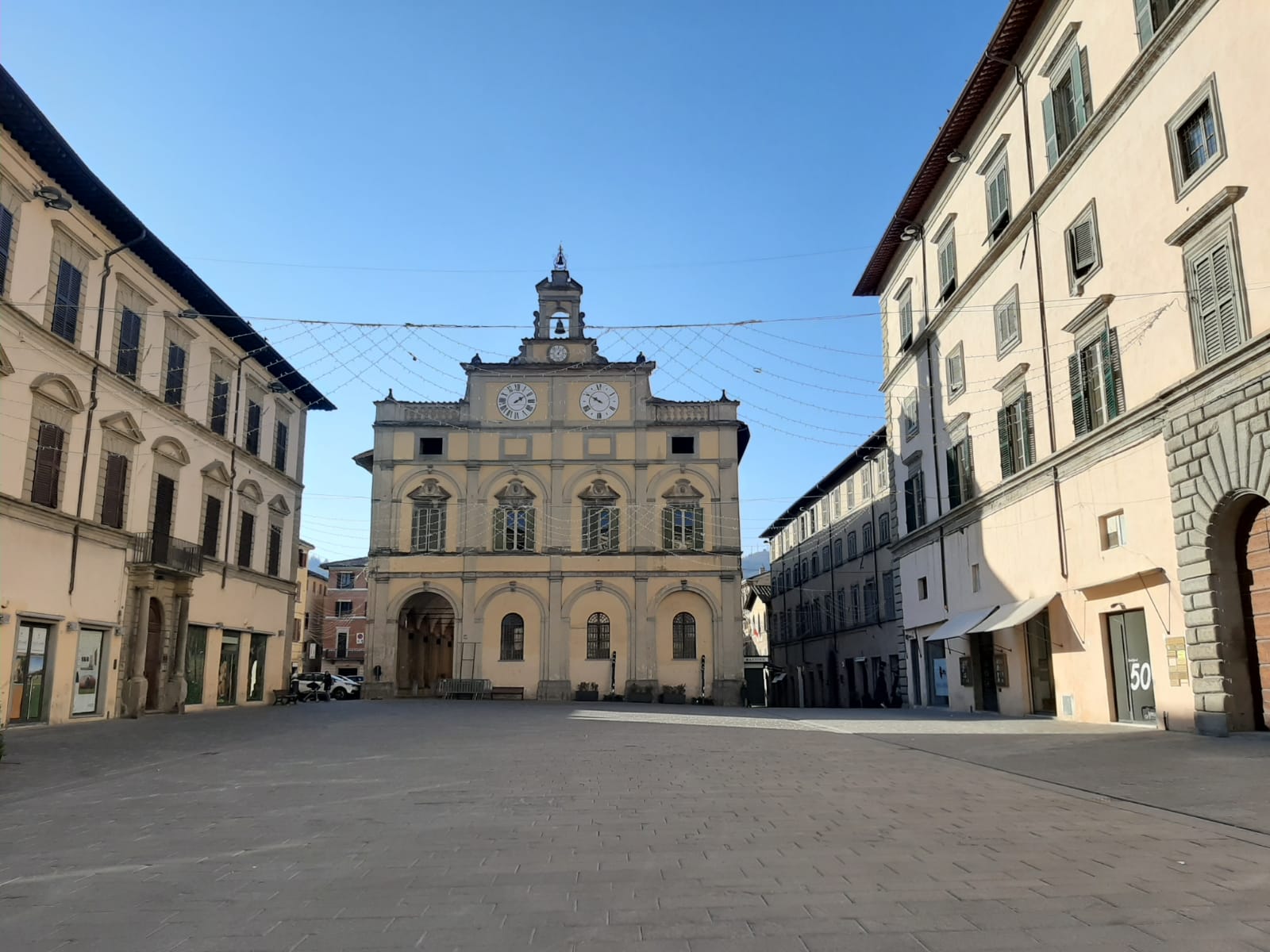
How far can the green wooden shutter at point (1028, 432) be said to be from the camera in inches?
821

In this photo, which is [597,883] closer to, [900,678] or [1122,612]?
[1122,612]

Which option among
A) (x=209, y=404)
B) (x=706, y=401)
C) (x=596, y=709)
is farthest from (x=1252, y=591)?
(x=706, y=401)

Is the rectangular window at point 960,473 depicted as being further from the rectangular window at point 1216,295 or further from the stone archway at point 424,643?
the stone archway at point 424,643

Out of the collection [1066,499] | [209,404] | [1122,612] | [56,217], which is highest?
[56,217]

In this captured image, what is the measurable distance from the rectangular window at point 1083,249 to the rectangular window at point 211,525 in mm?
23787

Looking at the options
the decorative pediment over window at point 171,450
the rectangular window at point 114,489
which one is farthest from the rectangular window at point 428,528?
the rectangular window at point 114,489

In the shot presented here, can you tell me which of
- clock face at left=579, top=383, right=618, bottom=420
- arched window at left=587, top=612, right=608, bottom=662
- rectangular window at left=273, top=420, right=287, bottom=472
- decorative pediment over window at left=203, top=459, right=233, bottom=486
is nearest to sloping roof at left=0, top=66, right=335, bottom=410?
rectangular window at left=273, top=420, right=287, bottom=472

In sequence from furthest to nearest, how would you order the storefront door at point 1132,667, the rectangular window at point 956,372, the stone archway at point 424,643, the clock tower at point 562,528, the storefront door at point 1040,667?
the stone archway at point 424,643 → the clock tower at point 562,528 → the rectangular window at point 956,372 → the storefront door at point 1040,667 → the storefront door at point 1132,667

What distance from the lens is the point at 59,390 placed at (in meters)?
20.6

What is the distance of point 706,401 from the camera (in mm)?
43000

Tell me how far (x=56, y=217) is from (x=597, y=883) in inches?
825

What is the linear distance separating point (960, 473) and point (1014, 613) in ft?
17.7

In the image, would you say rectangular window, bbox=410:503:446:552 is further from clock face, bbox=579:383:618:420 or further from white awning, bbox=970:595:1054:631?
white awning, bbox=970:595:1054:631

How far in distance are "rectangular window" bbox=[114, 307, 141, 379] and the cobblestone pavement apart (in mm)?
13115
